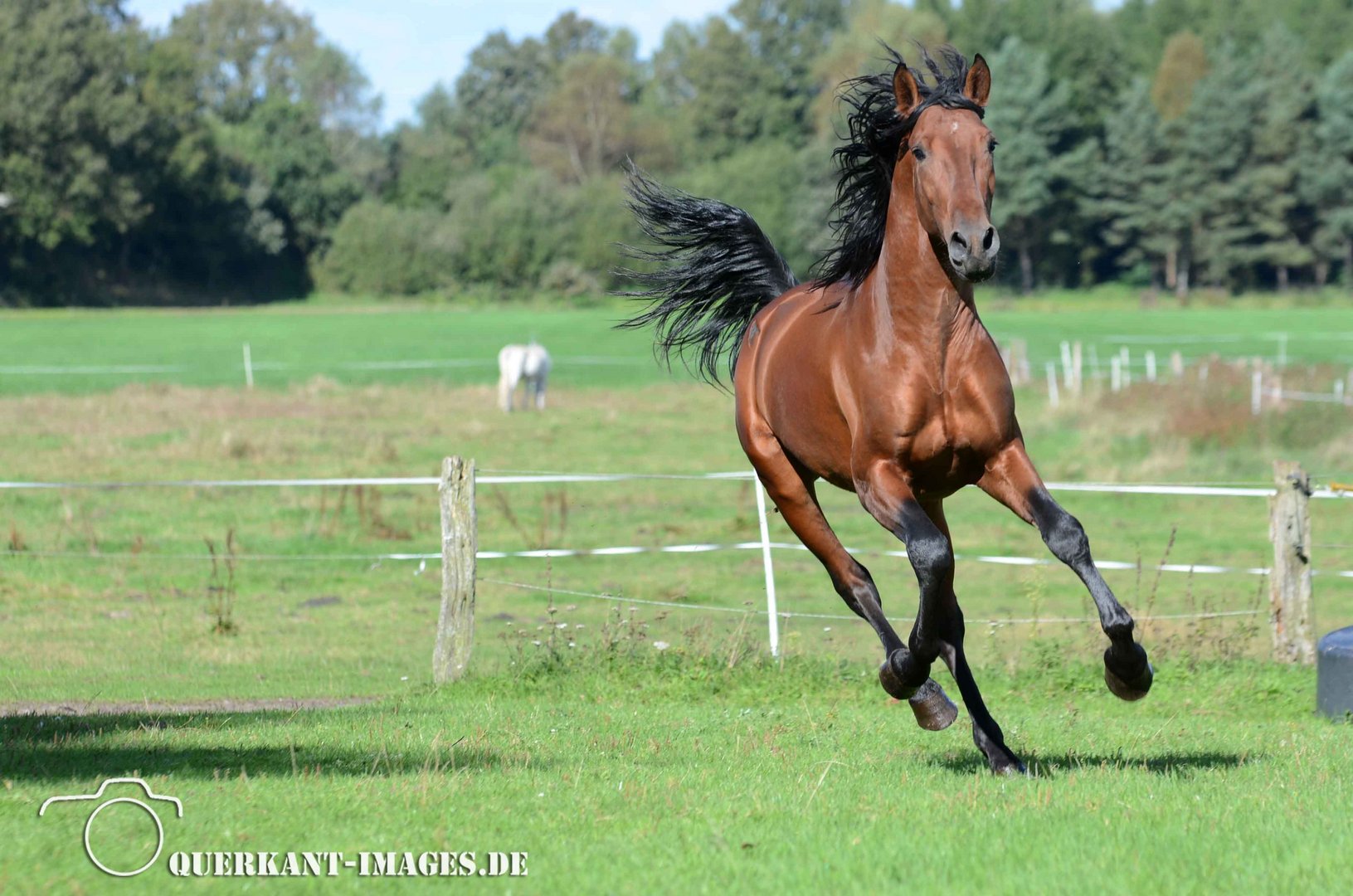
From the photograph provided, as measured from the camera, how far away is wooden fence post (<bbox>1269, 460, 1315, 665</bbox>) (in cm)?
1025

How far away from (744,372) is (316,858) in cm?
420

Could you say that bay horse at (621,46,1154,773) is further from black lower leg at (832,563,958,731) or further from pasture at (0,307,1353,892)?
pasture at (0,307,1353,892)

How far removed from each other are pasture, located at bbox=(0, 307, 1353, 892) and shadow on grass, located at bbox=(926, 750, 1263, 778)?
0.04m

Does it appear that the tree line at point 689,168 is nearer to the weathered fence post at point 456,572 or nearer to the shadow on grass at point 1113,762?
the weathered fence post at point 456,572

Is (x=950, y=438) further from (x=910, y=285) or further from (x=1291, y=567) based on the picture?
(x=1291, y=567)

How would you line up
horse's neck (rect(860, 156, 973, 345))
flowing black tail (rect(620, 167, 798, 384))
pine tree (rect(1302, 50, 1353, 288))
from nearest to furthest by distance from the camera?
horse's neck (rect(860, 156, 973, 345)) → flowing black tail (rect(620, 167, 798, 384)) → pine tree (rect(1302, 50, 1353, 288))

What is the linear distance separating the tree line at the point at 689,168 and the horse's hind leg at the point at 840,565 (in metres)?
63.5

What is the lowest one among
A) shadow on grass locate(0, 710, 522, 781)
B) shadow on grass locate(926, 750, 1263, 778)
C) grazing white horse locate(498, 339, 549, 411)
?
grazing white horse locate(498, 339, 549, 411)

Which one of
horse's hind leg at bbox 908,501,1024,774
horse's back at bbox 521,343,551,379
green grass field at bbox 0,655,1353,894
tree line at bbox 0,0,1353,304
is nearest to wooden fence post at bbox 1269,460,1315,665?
green grass field at bbox 0,655,1353,894

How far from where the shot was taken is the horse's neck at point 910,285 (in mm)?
5988

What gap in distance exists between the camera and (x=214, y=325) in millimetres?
63375

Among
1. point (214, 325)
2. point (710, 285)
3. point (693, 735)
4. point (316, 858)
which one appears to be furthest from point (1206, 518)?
point (214, 325)

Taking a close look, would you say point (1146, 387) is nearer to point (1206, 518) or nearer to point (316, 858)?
point (1206, 518)

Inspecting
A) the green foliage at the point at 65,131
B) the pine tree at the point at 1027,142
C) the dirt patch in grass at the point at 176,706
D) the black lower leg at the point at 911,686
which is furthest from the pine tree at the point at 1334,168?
the black lower leg at the point at 911,686
